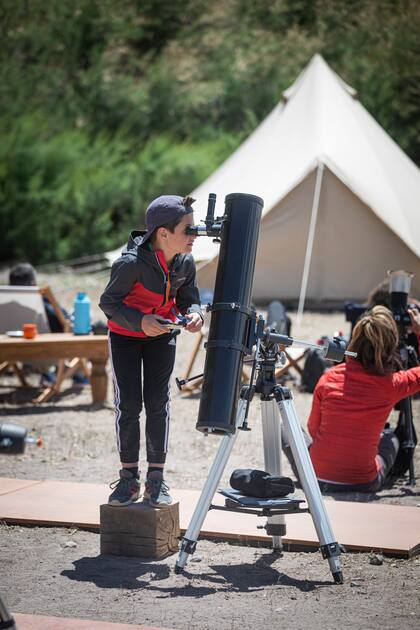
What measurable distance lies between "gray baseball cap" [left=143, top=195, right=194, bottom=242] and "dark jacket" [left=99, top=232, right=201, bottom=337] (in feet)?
0.32

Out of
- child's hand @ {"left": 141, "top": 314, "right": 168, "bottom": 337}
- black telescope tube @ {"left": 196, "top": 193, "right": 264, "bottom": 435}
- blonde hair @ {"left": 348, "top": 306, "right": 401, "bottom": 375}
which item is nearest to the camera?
black telescope tube @ {"left": 196, "top": 193, "right": 264, "bottom": 435}

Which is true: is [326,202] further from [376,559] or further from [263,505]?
[263,505]

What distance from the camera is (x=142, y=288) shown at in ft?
12.4

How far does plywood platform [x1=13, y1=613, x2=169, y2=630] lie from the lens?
3.00m

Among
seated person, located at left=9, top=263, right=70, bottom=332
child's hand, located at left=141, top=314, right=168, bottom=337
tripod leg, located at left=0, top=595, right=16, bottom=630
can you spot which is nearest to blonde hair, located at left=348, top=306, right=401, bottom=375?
child's hand, located at left=141, top=314, right=168, bottom=337

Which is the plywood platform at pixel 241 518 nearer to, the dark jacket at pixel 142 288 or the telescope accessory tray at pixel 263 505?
the telescope accessory tray at pixel 263 505

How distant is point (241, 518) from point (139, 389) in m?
0.93

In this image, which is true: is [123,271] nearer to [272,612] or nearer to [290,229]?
[272,612]

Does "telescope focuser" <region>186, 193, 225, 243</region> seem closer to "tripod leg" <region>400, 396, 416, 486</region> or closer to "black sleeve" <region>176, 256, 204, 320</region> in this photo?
"black sleeve" <region>176, 256, 204, 320</region>

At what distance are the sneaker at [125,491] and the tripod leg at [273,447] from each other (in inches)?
23.1

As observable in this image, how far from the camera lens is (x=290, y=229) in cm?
1171

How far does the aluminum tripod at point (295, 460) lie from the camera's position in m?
3.47

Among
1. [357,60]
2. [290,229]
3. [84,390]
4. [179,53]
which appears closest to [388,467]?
[84,390]

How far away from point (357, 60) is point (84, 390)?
53.6ft
